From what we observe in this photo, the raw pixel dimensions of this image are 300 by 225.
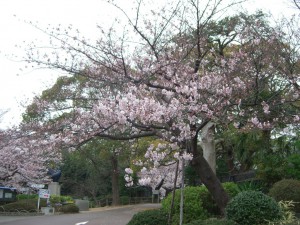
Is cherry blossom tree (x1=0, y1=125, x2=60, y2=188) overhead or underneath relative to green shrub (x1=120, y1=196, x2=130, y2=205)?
overhead

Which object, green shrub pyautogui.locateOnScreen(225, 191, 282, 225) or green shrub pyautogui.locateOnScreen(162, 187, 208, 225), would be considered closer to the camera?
green shrub pyautogui.locateOnScreen(225, 191, 282, 225)

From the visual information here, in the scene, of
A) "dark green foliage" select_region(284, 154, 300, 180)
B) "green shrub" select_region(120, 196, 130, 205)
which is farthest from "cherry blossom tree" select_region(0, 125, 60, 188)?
"green shrub" select_region(120, 196, 130, 205)

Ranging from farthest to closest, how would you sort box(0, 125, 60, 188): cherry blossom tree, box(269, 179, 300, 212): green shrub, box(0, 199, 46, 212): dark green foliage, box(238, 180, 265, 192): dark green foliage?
box(0, 199, 46, 212): dark green foliage < box(238, 180, 265, 192): dark green foliage < box(269, 179, 300, 212): green shrub < box(0, 125, 60, 188): cherry blossom tree

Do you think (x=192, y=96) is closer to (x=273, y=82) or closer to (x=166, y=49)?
(x=166, y=49)

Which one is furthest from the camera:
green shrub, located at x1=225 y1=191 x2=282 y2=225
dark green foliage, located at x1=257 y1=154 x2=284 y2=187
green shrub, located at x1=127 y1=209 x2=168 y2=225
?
dark green foliage, located at x1=257 y1=154 x2=284 y2=187

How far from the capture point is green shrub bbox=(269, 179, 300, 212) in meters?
10.8

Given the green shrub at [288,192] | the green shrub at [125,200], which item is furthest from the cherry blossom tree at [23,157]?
the green shrub at [125,200]

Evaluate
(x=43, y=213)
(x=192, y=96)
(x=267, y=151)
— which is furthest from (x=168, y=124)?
(x=43, y=213)

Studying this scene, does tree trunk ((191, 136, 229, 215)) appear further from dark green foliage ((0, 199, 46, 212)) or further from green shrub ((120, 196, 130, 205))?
green shrub ((120, 196, 130, 205))

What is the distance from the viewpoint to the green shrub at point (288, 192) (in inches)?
426

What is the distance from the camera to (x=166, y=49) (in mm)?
9391

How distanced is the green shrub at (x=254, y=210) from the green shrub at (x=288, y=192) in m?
2.75

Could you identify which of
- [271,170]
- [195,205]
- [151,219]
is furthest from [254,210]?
[271,170]

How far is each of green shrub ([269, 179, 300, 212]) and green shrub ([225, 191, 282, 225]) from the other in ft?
9.03
